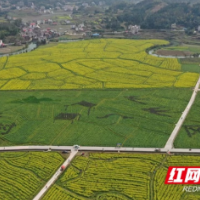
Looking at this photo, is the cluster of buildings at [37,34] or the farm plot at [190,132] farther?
the cluster of buildings at [37,34]

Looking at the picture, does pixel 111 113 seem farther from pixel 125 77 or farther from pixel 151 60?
pixel 151 60

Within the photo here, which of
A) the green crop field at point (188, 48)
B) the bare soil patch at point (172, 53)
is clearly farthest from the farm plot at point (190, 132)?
the green crop field at point (188, 48)

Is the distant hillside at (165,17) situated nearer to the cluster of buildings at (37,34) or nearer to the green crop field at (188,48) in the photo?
the cluster of buildings at (37,34)

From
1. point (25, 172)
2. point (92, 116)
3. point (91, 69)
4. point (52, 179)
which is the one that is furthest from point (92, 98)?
point (52, 179)

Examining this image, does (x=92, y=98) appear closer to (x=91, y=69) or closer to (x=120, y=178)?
(x=91, y=69)

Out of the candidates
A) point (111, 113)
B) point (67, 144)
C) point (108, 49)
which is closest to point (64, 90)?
point (111, 113)

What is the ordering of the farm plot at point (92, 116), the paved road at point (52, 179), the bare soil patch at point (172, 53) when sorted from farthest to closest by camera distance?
the bare soil patch at point (172, 53)
the farm plot at point (92, 116)
the paved road at point (52, 179)

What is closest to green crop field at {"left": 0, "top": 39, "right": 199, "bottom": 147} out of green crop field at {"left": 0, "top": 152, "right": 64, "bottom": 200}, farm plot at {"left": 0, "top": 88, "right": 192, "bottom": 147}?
farm plot at {"left": 0, "top": 88, "right": 192, "bottom": 147}
